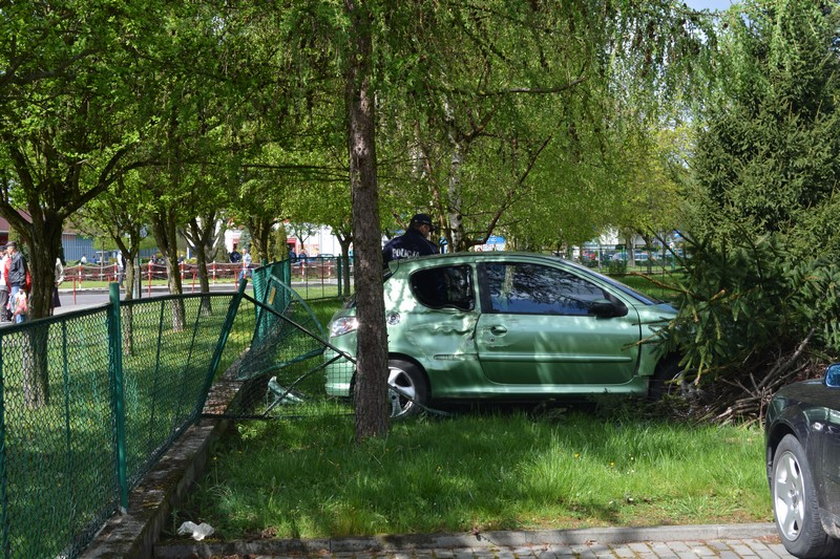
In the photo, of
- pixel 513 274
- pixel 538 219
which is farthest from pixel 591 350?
pixel 538 219

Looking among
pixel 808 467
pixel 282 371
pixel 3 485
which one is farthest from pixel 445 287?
pixel 3 485

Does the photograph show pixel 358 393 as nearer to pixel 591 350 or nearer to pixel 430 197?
pixel 591 350

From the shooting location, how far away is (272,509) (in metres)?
5.33

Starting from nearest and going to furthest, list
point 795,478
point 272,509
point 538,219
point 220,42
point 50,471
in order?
point 50,471 < point 795,478 < point 272,509 < point 220,42 < point 538,219

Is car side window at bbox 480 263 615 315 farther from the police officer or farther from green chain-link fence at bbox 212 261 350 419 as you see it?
the police officer

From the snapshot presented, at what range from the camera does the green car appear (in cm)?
818

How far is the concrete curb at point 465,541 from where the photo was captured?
4957 mm

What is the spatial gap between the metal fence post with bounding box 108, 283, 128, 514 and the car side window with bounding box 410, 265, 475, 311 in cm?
398

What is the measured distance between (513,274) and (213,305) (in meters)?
2.75

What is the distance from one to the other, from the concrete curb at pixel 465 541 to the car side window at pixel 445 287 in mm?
3486

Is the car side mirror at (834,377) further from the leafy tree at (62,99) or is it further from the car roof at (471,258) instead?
the leafy tree at (62,99)

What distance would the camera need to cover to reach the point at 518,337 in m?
8.20

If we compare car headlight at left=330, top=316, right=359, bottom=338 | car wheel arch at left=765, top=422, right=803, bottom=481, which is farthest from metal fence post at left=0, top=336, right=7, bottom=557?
car headlight at left=330, top=316, right=359, bottom=338

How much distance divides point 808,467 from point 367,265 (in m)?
3.24
